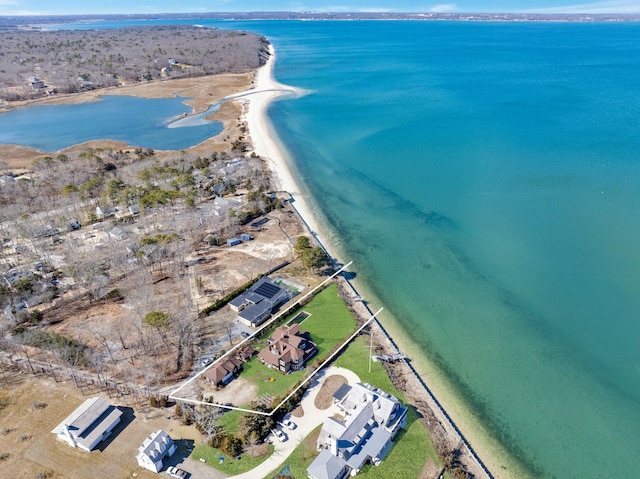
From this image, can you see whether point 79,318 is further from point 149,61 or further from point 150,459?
point 149,61

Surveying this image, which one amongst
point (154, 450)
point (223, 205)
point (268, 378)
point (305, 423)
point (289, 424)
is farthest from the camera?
point (223, 205)

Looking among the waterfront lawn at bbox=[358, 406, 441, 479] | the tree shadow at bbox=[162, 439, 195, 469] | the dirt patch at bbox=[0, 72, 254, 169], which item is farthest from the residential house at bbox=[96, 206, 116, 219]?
the waterfront lawn at bbox=[358, 406, 441, 479]

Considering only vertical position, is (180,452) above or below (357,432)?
below

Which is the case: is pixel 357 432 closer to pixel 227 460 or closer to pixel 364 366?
pixel 364 366

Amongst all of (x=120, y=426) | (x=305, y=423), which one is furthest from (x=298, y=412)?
(x=120, y=426)

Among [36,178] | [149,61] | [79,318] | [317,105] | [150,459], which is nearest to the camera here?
[150,459]

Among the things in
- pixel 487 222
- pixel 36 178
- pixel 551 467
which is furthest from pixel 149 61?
pixel 551 467
